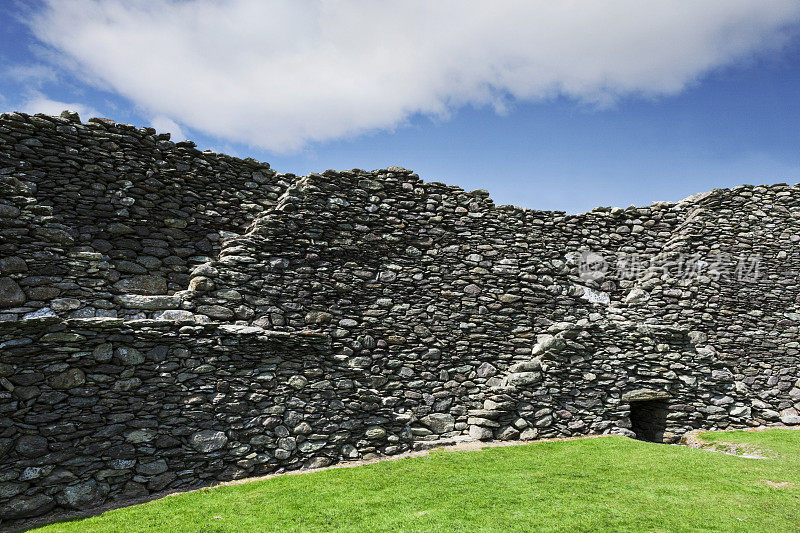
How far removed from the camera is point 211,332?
10234 millimetres

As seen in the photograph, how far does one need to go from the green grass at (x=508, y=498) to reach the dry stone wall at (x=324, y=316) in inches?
51.6

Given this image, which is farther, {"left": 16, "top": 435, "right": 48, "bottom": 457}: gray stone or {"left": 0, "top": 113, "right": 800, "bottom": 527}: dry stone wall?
{"left": 0, "top": 113, "right": 800, "bottom": 527}: dry stone wall

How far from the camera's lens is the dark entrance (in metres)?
13.5

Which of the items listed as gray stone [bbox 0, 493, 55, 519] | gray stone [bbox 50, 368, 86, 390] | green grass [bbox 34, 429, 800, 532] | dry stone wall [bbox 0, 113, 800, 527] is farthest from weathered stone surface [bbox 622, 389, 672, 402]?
gray stone [bbox 0, 493, 55, 519]

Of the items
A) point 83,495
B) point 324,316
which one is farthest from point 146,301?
point 324,316

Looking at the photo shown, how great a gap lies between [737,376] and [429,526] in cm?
1299

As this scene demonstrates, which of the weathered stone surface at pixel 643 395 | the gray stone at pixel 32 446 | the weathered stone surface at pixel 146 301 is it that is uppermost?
the weathered stone surface at pixel 146 301

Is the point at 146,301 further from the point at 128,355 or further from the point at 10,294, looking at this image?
the point at 10,294

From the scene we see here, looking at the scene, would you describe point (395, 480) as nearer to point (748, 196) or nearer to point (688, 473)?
point (688, 473)

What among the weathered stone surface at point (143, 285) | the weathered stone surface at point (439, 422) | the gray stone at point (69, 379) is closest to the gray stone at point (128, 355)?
the gray stone at point (69, 379)

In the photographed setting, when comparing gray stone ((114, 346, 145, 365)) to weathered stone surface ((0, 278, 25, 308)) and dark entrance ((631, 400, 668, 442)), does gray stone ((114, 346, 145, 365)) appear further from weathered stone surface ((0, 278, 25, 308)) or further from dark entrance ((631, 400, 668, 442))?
dark entrance ((631, 400, 668, 442))

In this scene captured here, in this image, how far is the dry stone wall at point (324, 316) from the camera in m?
9.12

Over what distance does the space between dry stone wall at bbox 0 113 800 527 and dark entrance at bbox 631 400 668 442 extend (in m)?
0.11

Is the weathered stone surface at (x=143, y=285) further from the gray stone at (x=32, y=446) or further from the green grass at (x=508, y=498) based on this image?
the green grass at (x=508, y=498)
